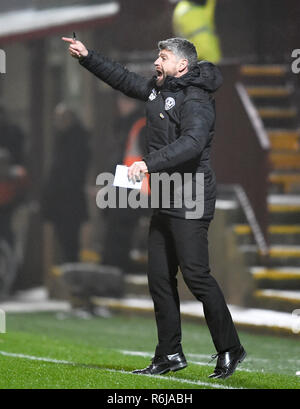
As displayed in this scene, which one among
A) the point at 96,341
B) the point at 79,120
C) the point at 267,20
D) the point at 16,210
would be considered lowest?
the point at 96,341

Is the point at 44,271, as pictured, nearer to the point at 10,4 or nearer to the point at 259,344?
the point at 10,4

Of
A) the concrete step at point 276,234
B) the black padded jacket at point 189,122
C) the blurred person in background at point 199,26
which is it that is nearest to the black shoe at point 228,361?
the black padded jacket at point 189,122

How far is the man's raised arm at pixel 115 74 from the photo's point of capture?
8.08 meters

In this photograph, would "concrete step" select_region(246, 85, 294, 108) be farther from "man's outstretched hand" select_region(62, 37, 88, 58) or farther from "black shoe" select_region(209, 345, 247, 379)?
"black shoe" select_region(209, 345, 247, 379)

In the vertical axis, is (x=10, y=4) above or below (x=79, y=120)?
above

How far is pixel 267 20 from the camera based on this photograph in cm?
1595

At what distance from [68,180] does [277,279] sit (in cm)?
413

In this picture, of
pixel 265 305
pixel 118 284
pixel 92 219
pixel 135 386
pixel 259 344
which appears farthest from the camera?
pixel 92 219

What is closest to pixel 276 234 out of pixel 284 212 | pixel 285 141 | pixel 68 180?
pixel 284 212

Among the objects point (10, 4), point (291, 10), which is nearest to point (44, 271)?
point (10, 4)

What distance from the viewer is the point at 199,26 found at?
1508cm

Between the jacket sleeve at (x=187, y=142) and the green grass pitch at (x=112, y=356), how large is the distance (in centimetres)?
129

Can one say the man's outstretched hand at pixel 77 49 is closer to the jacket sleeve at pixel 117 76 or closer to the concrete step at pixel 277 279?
the jacket sleeve at pixel 117 76

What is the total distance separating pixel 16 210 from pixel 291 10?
192 inches
